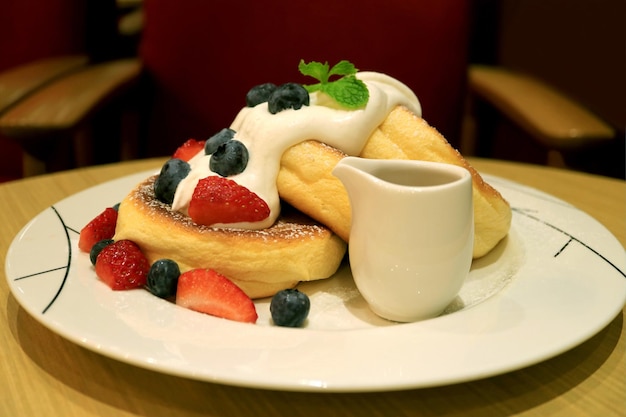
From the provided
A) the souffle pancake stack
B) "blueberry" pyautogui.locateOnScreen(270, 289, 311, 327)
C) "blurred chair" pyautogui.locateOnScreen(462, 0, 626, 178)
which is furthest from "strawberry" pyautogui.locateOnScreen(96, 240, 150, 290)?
"blurred chair" pyautogui.locateOnScreen(462, 0, 626, 178)

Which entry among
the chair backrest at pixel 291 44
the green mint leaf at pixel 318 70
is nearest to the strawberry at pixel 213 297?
the green mint leaf at pixel 318 70

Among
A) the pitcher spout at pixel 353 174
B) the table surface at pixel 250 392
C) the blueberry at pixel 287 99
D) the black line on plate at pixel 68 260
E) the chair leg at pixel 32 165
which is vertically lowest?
the chair leg at pixel 32 165

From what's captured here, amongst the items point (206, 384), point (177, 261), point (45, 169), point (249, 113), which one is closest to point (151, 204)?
point (177, 261)

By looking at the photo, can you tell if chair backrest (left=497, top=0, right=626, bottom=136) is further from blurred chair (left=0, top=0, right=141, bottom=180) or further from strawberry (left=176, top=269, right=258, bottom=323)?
strawberry (left=176, top=269, right=258, bottom=323)

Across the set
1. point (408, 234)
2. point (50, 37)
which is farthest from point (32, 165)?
point (408, 234)

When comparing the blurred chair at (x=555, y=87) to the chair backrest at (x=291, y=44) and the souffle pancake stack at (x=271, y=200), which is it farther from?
the souffle pancake stack at (x=271, y=200)

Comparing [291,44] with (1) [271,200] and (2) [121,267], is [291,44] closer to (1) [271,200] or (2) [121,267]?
(1) [271,200]
